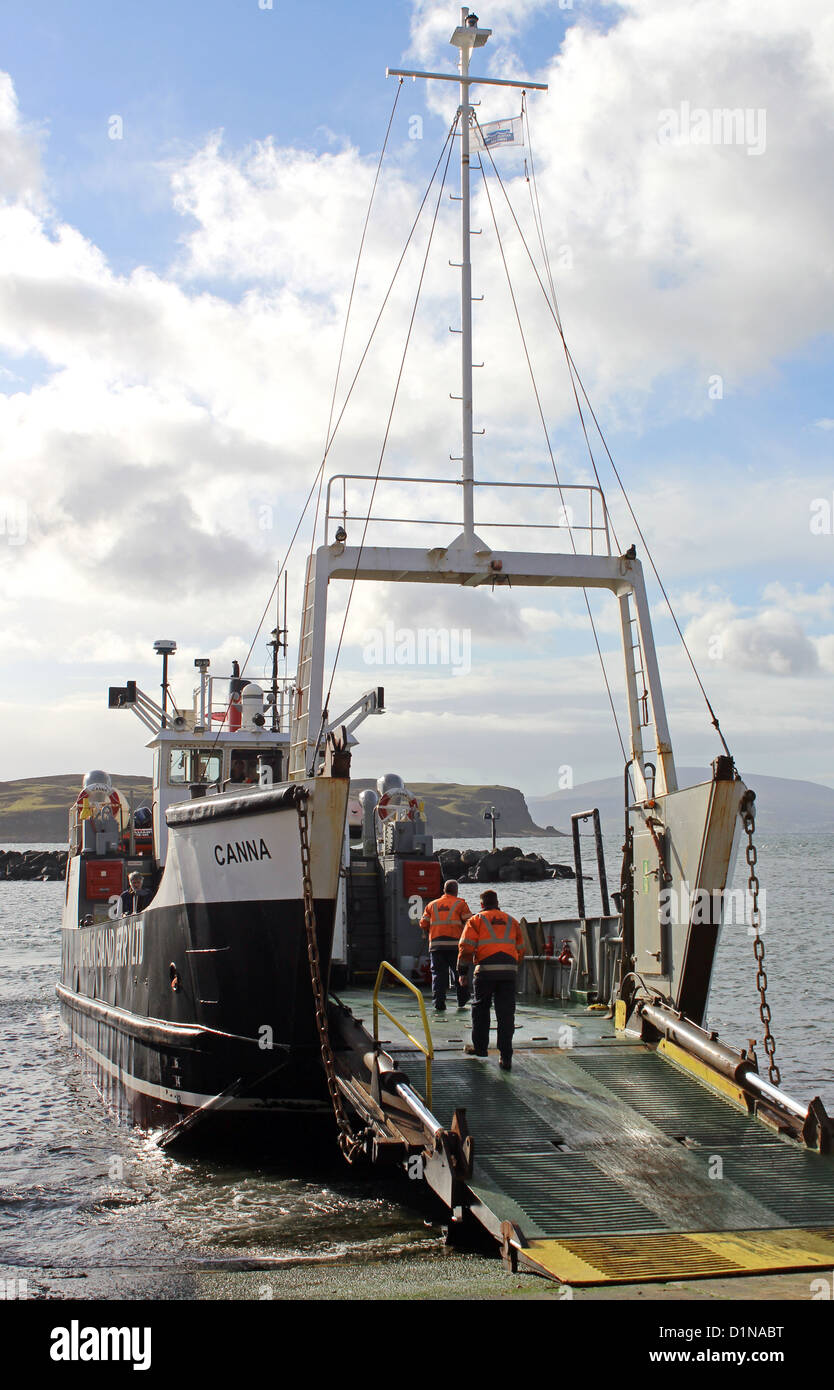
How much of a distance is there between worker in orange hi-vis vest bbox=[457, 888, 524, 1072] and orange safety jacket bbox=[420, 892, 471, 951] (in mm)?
2083

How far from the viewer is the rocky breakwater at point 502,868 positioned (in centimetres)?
8212

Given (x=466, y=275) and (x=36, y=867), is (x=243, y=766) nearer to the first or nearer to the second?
(x=466, y=275)

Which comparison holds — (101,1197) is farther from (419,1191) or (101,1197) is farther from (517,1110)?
(517,1110)

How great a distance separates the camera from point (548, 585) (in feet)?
39.7

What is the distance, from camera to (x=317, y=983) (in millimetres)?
9055

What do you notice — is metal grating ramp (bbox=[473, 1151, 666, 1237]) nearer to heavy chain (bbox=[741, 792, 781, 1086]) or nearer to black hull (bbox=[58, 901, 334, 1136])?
heavy chain (bbox=[741, 792, 781, 1086])

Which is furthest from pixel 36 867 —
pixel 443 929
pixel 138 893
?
pixel 443 929

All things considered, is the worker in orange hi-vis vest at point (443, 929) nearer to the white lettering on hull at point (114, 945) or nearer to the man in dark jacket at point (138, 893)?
the white lettering on hull at point (114, 945)

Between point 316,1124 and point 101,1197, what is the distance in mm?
2095

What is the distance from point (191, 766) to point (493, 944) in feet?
27.0

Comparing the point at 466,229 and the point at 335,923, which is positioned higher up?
the point at 466,229

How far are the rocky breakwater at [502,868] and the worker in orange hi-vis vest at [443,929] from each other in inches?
2656

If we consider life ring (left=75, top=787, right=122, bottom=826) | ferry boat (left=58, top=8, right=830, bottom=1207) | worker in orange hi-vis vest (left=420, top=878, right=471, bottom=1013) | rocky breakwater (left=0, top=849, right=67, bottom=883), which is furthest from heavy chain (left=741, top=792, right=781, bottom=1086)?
rocky breakwater (left=0, top=849, right=67, bottom=883)
